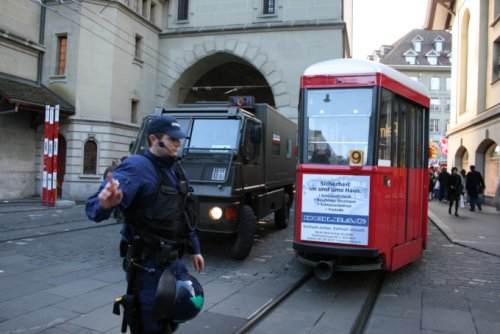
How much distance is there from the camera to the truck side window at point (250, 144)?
8.16m

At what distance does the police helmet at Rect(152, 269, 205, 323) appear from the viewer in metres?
2.66

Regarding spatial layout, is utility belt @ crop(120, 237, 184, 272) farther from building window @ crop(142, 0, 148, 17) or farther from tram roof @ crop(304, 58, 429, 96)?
building window @ crop(142, 0, 148, 17)

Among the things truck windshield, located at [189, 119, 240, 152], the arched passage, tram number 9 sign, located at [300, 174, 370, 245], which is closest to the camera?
tram number 9 sign, located at [300, 174, 370, 245]

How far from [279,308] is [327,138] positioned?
2.36m

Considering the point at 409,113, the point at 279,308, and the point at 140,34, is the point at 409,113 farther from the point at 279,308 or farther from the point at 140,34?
the point at 140,34

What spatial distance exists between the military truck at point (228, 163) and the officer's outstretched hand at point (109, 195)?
416 cm

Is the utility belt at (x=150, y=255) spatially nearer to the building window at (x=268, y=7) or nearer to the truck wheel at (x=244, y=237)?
the truck wheel at (x=244, y=237)

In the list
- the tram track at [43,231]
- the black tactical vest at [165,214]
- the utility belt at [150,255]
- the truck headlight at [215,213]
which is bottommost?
the tram track at [43,231]

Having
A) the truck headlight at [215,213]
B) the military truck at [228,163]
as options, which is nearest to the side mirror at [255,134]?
the military truck at [228,163]

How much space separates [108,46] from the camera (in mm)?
20547

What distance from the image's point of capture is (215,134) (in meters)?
8.20

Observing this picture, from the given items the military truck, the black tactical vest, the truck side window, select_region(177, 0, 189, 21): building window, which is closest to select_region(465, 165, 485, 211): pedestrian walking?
the military truck

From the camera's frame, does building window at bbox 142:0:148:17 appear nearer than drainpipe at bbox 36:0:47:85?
No

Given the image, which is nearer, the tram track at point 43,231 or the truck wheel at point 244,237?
the truck wheel at point 244,237
